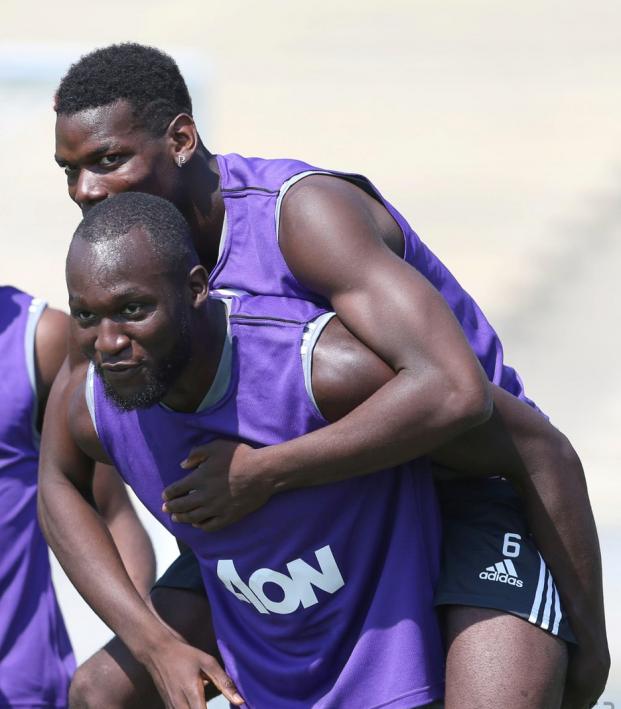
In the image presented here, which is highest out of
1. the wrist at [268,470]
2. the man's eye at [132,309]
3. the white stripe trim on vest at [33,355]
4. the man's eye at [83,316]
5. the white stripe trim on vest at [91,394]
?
the man's eye at [132,309]

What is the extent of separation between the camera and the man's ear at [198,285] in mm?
3080

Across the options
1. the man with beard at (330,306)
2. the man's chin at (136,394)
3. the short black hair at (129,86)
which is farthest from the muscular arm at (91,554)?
the short black hair at (129,86)

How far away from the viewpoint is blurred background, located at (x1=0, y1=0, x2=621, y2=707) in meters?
8.52

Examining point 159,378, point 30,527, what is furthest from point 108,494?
point 159,378

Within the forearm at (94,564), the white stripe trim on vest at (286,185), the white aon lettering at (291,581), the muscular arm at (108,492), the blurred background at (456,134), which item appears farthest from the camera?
the blurred background at (456,134)

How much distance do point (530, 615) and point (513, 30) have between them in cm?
855

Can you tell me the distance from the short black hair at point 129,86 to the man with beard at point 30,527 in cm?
92

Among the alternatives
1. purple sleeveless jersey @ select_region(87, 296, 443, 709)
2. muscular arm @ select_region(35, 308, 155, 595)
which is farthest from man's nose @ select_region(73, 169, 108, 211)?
muscular arm @ select_region(35, 308, 155, 595)

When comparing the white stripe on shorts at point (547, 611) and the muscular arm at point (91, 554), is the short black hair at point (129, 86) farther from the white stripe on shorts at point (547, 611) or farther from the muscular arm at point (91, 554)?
the white stripe on shorts at point (547, 611)

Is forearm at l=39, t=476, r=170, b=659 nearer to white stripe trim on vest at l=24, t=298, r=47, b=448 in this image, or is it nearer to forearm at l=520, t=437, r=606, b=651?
white stripe trim on vest at l=24, t=298, r=47, b=448

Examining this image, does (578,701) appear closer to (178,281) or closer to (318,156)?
(178,281)

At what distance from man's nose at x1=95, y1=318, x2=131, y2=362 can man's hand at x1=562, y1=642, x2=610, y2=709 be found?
110 cm

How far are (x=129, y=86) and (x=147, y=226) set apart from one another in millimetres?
517

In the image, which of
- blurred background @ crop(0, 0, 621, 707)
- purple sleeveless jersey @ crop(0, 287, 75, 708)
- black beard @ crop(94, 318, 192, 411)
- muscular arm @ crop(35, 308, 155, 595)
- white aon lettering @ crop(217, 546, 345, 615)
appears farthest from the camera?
blurred background @ crop(0, 0, 621, 707)
